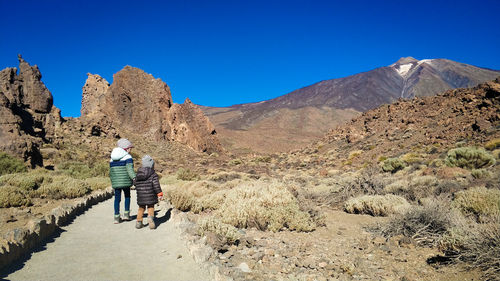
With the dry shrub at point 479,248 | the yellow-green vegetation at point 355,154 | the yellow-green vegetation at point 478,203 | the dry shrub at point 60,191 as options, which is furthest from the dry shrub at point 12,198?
the yellow-green vegetation at point 355,154

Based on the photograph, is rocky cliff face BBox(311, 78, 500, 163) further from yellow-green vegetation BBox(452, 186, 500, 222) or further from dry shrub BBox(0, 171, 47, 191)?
dry shrub BBox(0, 171, 47, 191)

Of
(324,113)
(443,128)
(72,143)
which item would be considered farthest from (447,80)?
(72,143)

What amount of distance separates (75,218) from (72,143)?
21520 millimetres

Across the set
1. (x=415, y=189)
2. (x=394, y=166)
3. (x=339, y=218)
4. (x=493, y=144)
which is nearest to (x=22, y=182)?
(x=339, y=218)

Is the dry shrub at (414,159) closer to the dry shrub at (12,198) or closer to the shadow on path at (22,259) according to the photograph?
the shadow on path at (22,259)

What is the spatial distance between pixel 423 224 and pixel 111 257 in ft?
16.2

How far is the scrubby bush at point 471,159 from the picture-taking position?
12633mm

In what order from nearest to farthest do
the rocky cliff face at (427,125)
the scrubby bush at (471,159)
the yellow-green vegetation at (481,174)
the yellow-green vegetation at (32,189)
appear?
the yellow-green vegetation at (32,189), the yellow-green vegetation at (481,174), the scrubby bush at (471,159), the rocky cliff face at (427,125)

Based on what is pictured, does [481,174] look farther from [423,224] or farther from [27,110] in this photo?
[27,110]

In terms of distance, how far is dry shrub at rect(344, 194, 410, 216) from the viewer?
7.41 meters

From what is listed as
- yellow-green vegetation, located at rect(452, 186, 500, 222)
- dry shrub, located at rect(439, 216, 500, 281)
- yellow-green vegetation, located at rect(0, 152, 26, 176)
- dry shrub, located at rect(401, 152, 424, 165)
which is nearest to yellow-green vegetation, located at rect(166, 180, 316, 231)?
dry shrub, located at rect(439, 216, 500, 281)

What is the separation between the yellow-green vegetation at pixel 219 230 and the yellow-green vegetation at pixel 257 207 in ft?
3.78

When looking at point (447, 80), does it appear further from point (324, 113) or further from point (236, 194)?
point (236, 194)

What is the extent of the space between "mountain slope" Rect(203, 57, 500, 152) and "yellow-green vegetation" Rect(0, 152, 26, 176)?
69.4 meters
